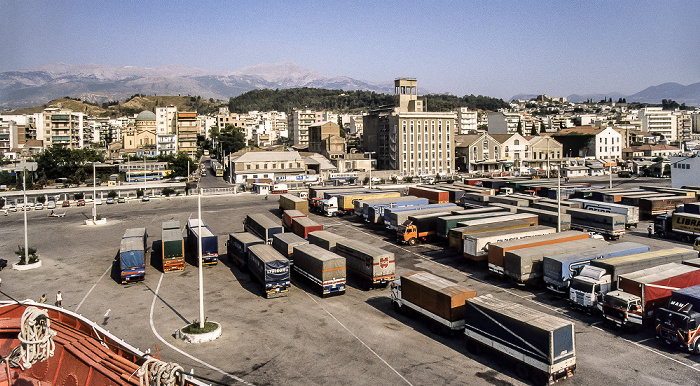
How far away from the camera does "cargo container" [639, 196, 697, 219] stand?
53594 mm

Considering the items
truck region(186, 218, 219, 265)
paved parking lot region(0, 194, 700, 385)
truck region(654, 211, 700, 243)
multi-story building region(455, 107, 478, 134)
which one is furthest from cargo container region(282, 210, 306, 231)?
multi-story building region(455, 107, 478, 134)

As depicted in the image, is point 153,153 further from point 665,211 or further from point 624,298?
point 624,298

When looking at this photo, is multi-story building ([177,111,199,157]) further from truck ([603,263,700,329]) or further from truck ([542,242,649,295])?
truck ([603,263,700,329])

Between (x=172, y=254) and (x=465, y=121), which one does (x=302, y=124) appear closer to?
(x=465, y=121)

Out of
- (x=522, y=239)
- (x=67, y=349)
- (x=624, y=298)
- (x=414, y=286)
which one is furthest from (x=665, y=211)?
(x=67, y=349)

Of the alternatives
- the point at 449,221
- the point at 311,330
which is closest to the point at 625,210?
the point at 449,221

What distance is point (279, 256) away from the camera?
30250 mm

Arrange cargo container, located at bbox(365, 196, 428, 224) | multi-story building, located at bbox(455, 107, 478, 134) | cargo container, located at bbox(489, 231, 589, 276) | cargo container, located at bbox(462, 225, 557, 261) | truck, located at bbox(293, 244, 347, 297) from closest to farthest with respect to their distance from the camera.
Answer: truck, located at bbox(293, 244, 347, 297)
cargo container, located at bbox(489, 231, 589, 276)
cargo container, located at bbox(462, 225, 557, 261)
cargo container, located at bbox(365, 196, 428, 224)
multi-story building, located at bbox(455, 107, 478, 134)

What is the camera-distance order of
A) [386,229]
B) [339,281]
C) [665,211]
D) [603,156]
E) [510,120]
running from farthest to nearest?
[510,120] < [603,156] < [665,211] < [386,229] < [339,281]

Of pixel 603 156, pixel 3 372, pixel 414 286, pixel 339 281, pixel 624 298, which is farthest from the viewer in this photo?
pixel 603 156

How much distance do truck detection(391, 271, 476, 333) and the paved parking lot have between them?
697 mm

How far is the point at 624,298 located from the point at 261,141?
16854 centimetres

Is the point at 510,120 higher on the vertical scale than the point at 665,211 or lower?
higher

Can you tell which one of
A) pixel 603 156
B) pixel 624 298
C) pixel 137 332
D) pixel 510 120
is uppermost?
pixel 510 120
